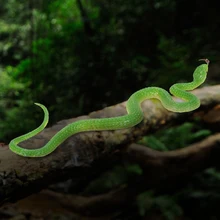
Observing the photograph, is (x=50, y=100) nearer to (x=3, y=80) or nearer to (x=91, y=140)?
(x=3, y=80)

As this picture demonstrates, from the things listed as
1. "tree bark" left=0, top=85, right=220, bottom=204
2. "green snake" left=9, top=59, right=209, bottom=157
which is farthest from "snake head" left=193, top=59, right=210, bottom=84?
"tree bark" left=0, top=85, right=220, bottom=204

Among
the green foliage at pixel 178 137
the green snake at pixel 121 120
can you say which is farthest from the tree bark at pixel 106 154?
the green foliage at pixel 178 137

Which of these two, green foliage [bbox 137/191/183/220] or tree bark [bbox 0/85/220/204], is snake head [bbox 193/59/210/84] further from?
green foliage [bbox 137/191/183/220]

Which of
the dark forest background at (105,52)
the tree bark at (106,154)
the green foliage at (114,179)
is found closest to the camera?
the tree bark at (106,154)

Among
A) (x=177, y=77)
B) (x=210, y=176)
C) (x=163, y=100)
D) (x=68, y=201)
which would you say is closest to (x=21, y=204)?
(x=68, y=201)

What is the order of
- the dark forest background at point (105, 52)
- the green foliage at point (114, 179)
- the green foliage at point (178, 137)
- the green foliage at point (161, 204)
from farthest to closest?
the dark forest background at point (105, 52), the green foliage at point (178, 137), the green foliage at point (114, 179), the green foliage at point (161, 204)

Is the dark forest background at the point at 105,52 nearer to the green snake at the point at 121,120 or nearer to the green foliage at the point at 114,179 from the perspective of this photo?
the green foliage at the point at 114,179

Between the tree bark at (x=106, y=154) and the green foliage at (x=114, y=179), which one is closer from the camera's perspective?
the tree bark at (x=106, y=154)
